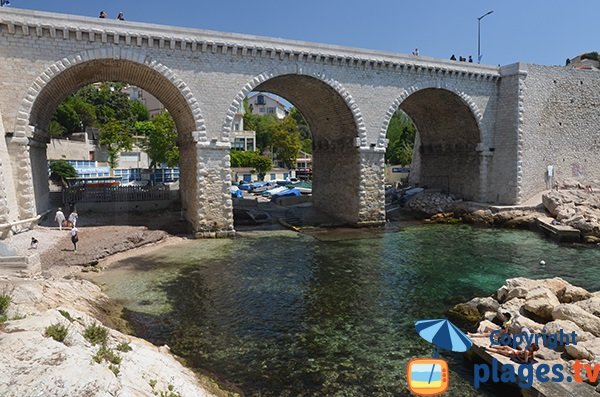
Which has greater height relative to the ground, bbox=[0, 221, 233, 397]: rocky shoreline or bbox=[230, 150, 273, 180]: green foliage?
bbox=[230, 150, 273, 180]: green foliage

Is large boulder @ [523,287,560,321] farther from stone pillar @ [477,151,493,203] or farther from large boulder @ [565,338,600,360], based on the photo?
stone pillar @ [477,151,493,203]

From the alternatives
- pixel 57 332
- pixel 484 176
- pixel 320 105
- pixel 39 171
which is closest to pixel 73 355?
pixel 57 332

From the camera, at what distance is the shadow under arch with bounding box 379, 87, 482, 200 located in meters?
30.2

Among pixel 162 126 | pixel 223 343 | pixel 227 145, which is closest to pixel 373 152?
pixel 227 145

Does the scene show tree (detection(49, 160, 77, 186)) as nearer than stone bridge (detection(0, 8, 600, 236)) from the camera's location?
No

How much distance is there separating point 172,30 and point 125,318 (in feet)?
49.5

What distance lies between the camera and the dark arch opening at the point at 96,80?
20.7m

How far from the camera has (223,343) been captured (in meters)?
10.5

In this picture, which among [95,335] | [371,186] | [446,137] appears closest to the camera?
[95,335]

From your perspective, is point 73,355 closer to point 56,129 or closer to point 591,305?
point 591,305

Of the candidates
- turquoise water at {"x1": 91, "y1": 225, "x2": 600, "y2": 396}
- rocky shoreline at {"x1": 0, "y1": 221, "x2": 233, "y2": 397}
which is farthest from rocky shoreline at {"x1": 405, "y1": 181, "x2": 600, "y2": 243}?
rocky shoreline at {"x1": 0, "y1": 221, "x2": 233, "y2": 397}

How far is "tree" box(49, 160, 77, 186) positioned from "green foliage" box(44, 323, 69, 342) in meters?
38.6

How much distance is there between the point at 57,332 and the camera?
6895 millimetres

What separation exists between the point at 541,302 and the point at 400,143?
57.2 meters
